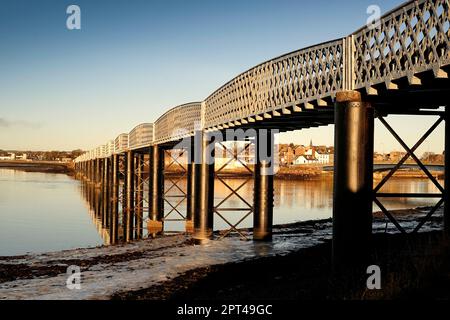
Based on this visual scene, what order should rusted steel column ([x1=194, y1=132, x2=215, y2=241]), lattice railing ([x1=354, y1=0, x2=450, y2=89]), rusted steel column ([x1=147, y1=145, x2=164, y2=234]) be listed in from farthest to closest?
rusted steel column ([x1=147, y1=145, x2=164, y2=234])
rusted steel column ([x1=194, y1=132, x2=215, y2=241])
lattice railing ([x1=354, y1=0, x2=450, y2=89])

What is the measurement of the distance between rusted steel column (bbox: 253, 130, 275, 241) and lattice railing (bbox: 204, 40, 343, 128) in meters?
2.53

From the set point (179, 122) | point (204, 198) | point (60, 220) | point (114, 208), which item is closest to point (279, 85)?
point (204, 198)

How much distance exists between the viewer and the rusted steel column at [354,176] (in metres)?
13.0

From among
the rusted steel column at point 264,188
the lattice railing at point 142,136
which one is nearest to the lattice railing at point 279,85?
the rusted steel column at point 264,188

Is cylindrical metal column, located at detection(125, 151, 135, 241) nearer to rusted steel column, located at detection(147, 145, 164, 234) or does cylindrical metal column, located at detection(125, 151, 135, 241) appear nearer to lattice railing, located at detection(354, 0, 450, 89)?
rusted steel column, located at detection(147, 145, 164, 234)

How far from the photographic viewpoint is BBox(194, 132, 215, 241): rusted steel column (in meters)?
26.0

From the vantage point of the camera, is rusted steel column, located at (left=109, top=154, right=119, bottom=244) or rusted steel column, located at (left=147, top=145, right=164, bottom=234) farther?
rusted steel column, located at (left=109, top=154, right=119, bottom=244)

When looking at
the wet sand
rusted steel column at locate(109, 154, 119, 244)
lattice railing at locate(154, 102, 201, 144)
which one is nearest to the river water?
rusted steel column at locate(109, 154, 119, 244)

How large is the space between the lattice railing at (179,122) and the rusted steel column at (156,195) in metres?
2.40

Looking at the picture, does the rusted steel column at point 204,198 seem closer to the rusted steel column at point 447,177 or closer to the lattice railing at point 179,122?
the lattice railing at point 179,122

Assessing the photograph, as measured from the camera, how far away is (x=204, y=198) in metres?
26.2

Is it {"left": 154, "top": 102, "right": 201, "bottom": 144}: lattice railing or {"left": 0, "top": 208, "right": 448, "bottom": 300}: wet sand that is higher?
{"left": 154, "top": 102, "right": 201, "bottom": 144}: lattice railing
